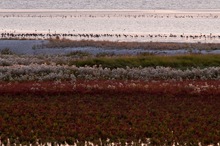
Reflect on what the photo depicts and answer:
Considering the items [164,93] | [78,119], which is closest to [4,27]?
[164,93]

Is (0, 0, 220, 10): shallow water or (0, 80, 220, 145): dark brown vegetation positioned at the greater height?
(0, 0, 220, 10): shallow water

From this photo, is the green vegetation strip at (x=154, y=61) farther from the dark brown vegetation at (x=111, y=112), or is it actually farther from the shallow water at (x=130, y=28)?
the shallow water at (x=130, y=28)

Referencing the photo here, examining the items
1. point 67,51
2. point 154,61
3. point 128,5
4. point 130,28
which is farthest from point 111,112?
point 128,5

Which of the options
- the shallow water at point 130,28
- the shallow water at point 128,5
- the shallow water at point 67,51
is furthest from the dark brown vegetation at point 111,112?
the shallow water at point 128,5

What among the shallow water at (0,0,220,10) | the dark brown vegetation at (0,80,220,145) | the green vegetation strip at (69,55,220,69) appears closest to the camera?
the dark brown vegetation at (0,80,220,145)

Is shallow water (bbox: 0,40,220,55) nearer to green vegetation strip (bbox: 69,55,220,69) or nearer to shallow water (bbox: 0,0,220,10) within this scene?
green vegetation strip (bbox: 69,55,220,69)

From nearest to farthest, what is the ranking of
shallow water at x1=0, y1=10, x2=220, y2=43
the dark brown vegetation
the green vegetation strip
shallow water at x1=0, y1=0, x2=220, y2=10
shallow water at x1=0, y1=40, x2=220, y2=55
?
the dark brown vegetation, the green vegetation strip, shallow water at x1=0, y1=40, x2=220, y2=55, shallow water at x1=0, y1=10, x2=220, y2=43, shallow water at x1=0, y1=0, x2=220, y2=10

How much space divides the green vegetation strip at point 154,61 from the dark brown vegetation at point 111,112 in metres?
7.45

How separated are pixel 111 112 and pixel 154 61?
15.2m

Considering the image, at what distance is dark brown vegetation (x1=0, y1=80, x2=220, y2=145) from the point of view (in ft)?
53.8

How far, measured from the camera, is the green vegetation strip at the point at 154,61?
111 ft

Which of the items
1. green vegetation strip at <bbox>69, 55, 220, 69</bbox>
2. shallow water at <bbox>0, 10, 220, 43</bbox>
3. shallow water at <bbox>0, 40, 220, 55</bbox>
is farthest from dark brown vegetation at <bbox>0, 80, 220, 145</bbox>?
shallow water at <bbox>0, 10, 220, 43</bbox>

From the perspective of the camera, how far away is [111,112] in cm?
1961

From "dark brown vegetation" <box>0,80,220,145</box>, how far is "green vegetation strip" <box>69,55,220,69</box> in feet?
24.4
